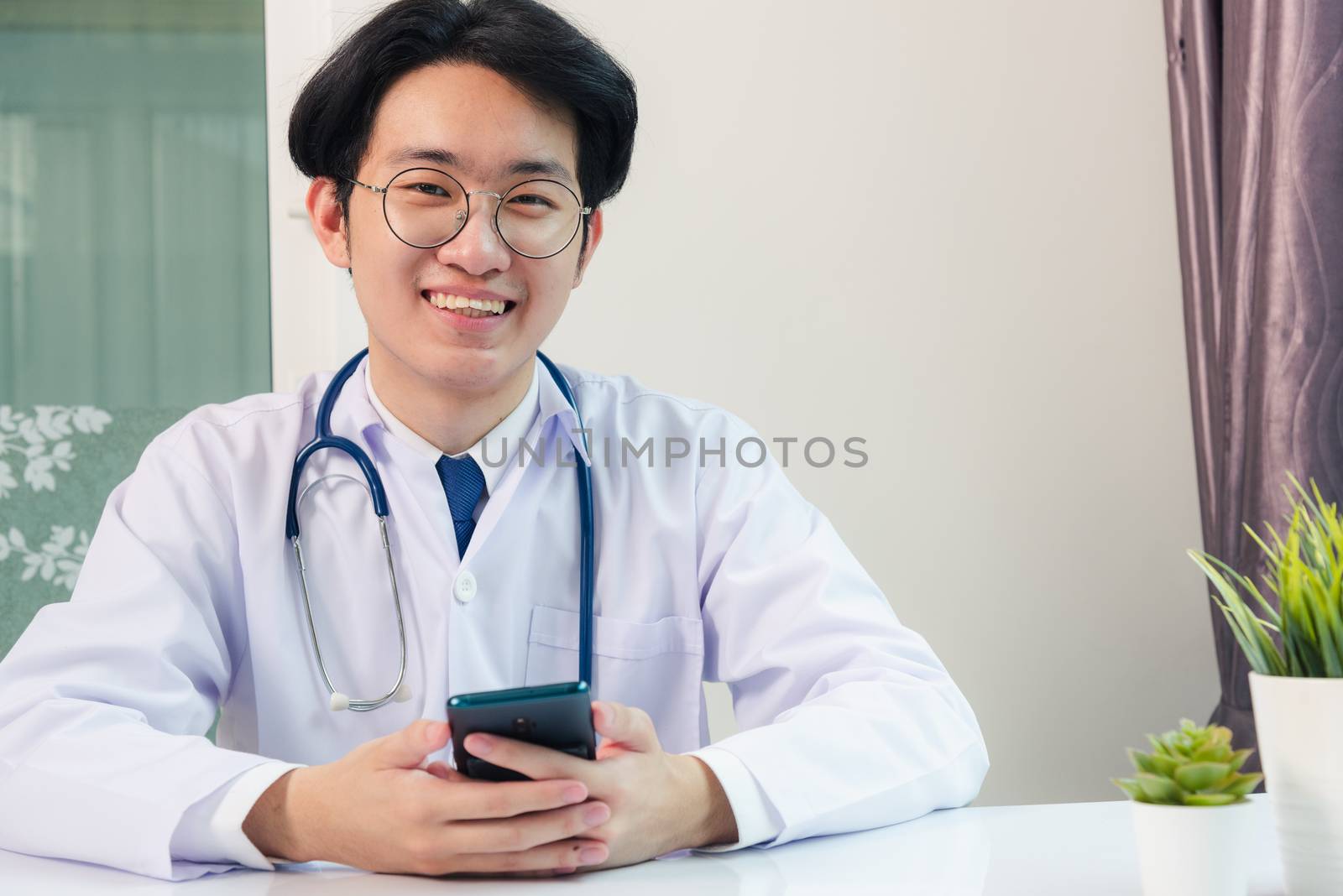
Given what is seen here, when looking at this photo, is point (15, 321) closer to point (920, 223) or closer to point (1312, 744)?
point (920, 223)

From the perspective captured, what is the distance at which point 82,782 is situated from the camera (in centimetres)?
88

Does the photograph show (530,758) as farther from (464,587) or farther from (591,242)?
(591,242)

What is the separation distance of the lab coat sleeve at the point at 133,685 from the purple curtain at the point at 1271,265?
1.29 meters

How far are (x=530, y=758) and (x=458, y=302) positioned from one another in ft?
1.99

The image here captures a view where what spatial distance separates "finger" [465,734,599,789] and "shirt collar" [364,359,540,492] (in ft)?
1.74

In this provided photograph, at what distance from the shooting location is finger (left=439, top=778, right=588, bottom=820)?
0.80 metres

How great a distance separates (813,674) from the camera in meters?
1.19

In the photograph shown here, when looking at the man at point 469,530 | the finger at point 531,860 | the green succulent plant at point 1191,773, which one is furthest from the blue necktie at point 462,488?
the green succulent plant at point 1191,773

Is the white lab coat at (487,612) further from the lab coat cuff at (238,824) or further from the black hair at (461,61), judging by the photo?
the black hair at (461,61)

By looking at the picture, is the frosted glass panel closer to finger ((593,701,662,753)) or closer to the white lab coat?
the white lab coat

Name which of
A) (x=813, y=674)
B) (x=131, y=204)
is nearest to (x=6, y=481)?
(x=131, y=204)

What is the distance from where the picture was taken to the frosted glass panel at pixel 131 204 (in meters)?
2.01

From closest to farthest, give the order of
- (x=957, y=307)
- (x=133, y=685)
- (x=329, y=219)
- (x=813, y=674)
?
1. (x=133, y=685)
2. (x=813, y=674)
3. (x=329, y=219)
4. (x=957, y=307)

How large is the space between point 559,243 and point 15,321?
1250 millimetres
